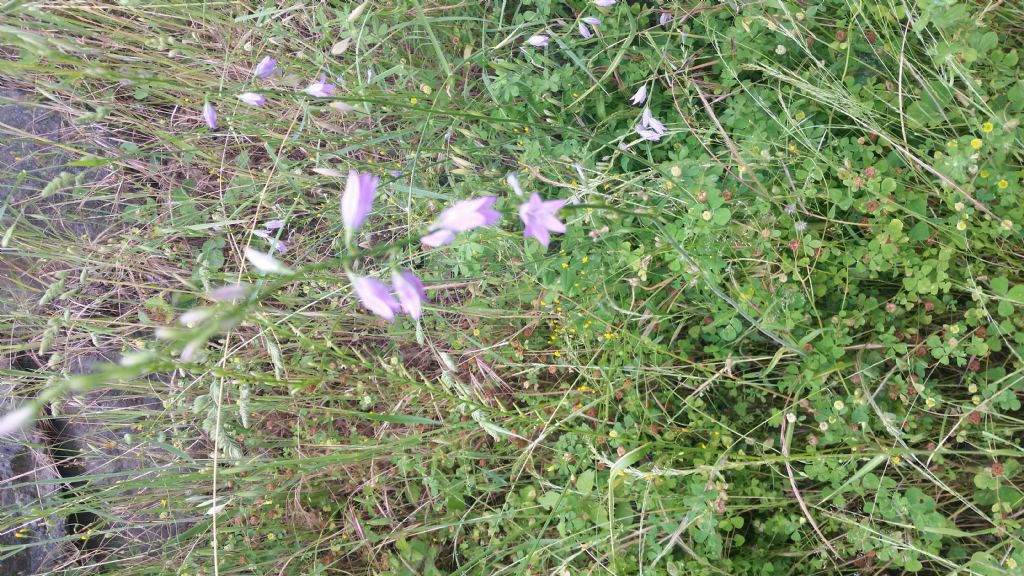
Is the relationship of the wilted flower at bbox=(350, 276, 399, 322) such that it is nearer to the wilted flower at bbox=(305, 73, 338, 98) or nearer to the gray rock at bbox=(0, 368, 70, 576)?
the wilted flower at bbox=(305, 73, 338, 98)

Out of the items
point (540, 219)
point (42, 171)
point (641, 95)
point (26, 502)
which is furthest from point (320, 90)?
point (26, 502)

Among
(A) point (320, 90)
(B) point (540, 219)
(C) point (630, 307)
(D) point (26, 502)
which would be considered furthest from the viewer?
(D) point (26, 502)

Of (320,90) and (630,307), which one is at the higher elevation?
(320,90)

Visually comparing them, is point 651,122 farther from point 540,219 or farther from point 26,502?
point 26,502

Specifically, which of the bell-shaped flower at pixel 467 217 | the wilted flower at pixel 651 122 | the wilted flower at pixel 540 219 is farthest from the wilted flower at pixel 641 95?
the bell-shaped flower at pixel 467 217

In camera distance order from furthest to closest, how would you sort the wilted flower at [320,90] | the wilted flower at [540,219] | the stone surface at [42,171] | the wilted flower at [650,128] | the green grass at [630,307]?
the stone surface at [42,171] → the wilted flower at [650,128] → the wilted flower at [320,90] → the green grass at [630,307] → the wilted flower at [540,219]

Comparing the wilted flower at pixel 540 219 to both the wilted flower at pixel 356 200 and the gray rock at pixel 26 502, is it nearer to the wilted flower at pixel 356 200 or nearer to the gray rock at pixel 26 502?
the wilted flower at pixel 356 200

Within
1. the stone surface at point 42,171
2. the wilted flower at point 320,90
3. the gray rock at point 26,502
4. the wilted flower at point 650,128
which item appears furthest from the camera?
the stone surface at point 42,171

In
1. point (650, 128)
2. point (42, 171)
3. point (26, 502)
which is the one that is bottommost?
point (26, 502)

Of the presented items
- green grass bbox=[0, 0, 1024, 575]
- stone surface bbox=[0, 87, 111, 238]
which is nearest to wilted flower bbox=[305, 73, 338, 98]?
green grass bbox=[0, 0, 1024, 575]
